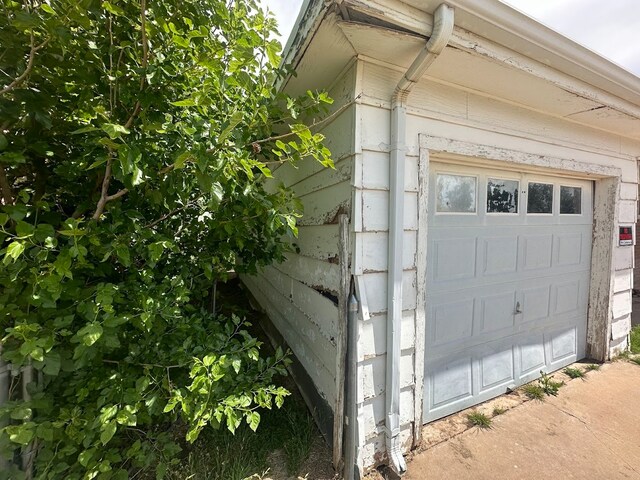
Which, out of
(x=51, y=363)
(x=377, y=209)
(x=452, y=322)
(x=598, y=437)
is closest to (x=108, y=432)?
(x=51, y=363)

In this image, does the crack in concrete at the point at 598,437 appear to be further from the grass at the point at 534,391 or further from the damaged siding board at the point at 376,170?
the damaged siding board at the point at 376,170

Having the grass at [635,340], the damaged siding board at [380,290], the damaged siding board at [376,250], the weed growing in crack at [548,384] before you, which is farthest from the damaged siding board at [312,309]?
the grass at [635,340]

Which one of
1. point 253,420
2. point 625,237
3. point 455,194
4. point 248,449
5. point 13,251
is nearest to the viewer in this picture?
point 13,251

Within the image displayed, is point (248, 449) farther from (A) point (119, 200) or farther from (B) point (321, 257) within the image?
(A) point (119, 200)

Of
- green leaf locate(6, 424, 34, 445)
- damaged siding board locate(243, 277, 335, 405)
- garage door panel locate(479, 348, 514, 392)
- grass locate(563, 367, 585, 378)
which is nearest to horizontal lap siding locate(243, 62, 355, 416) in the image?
damaged siding board locate(243, 277, 335, 405)

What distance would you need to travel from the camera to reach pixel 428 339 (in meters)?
1.98

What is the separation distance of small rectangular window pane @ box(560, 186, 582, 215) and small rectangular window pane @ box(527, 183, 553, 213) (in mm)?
194

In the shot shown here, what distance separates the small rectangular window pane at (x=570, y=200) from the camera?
2.61 metres

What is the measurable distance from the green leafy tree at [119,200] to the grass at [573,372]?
2851 mm

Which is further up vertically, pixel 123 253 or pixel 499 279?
pixel 123 253

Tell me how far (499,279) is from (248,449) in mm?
2183

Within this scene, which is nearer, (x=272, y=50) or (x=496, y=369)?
(x=272, y=50)

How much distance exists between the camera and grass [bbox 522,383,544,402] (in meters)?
2.29

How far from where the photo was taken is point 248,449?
5.71 feet
